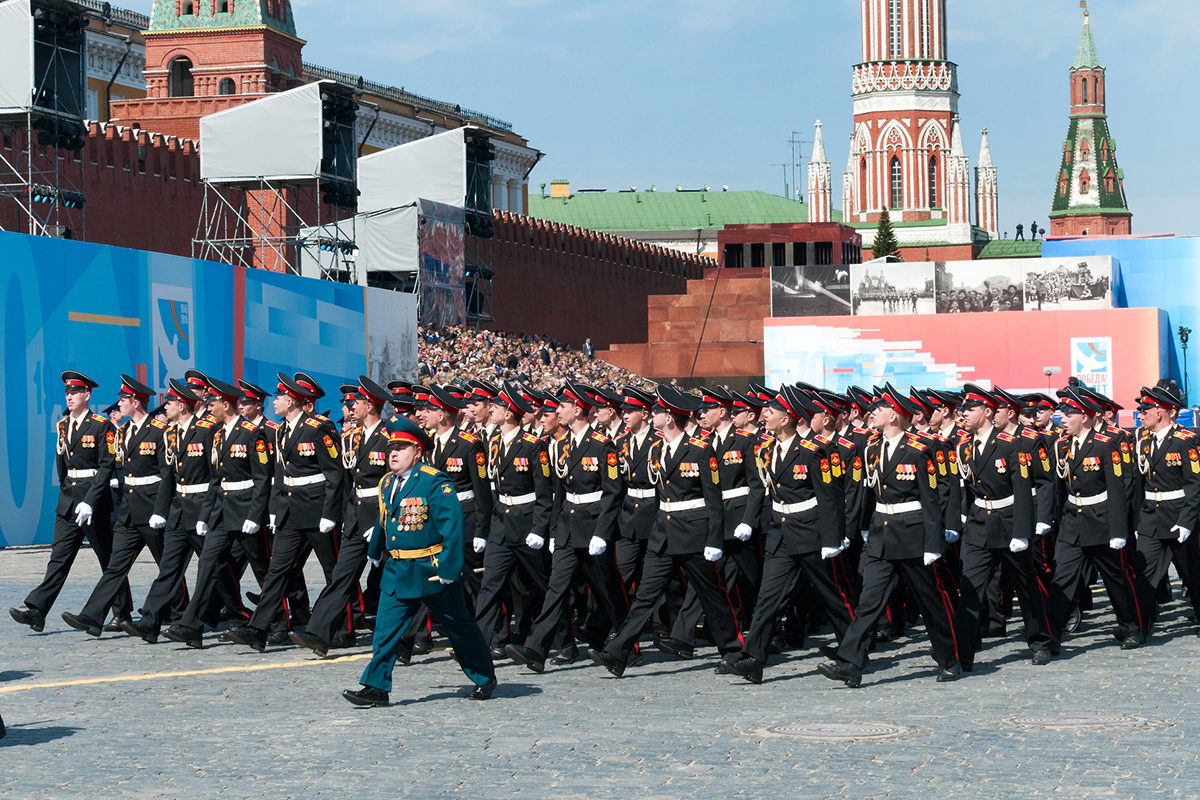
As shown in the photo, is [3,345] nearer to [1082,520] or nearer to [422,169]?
[1082,520]

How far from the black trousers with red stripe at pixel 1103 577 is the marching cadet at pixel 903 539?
190 cm

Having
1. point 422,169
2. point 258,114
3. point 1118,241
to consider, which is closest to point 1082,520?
point 258,114

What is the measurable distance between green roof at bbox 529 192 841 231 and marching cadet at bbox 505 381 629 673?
388 ft

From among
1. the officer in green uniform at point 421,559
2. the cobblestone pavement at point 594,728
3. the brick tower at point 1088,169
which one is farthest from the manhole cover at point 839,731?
the brick tower at point 1088,169

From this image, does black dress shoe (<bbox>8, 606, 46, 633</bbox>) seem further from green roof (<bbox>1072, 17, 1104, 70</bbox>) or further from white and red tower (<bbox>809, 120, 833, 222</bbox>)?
green roof (<bbox>1072, 17, 1104, 70</bbox>)

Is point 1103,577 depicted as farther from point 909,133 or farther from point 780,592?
point 909,133

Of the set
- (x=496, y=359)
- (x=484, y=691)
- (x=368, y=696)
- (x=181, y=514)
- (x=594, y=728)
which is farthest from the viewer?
(x=496, y=359)

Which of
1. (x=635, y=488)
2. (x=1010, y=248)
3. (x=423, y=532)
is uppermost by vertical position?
(x=1010, y=248)

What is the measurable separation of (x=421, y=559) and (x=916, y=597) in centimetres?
293

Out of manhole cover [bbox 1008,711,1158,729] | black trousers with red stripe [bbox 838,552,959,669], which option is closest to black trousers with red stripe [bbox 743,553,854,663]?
black trousers with red stripe [bbox 838,552,959,669]

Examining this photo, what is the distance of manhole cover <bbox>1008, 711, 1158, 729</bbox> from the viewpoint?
897cm

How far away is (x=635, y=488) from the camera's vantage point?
38.8ft

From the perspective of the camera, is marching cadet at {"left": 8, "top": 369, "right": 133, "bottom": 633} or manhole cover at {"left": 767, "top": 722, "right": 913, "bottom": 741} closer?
manhole cover at {"left": 767, "top": 722, "right": 913, "bottom": 741}

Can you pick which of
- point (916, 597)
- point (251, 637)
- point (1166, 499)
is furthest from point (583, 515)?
point (1166, 499)
